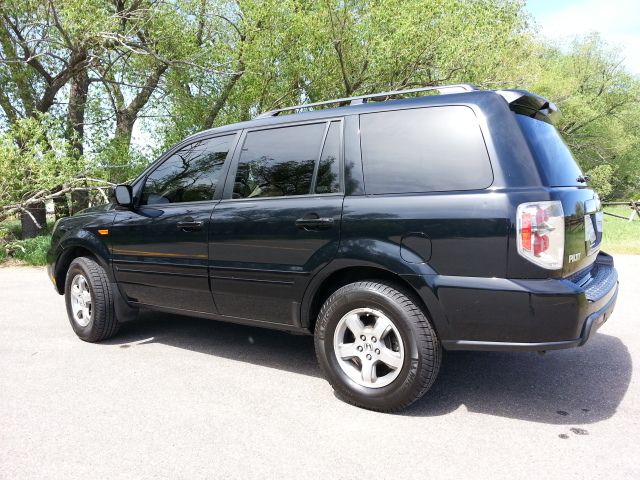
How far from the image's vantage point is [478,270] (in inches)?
109

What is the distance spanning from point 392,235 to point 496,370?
157 centimetres

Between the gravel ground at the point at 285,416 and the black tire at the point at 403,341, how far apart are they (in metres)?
0.12

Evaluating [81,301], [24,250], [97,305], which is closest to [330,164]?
[97,305]

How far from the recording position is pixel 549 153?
3092 millimetres

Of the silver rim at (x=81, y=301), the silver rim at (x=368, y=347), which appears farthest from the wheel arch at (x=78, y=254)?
the silver rim at (x=368, y=347)

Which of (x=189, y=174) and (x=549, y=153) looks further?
(x=189, y=174)

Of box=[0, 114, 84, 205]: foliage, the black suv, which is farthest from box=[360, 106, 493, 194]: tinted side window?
box=[0, 114, 84, 205]: foliage

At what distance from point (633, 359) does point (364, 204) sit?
2.60 m

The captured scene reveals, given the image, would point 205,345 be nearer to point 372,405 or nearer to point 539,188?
point 372,405

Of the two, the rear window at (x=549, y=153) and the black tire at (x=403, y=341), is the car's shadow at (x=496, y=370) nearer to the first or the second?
the black tire at (x=403, y=341)

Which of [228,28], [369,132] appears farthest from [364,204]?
[228,28]

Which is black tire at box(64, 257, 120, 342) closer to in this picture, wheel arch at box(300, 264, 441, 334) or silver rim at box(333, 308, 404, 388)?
wheel arch at box(300, 264, 441, 334)

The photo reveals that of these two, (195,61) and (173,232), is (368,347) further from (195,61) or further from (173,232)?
(195,61)

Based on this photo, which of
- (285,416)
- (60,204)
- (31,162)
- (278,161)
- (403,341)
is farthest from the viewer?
(60,204)
